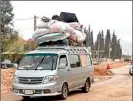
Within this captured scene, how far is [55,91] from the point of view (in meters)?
14.8

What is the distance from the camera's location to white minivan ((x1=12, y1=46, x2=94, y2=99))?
14.6 metres

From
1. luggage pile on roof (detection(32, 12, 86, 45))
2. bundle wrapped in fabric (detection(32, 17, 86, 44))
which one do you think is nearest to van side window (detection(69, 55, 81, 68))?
luggage pile on roof (detection(32, 12, 86, 45))

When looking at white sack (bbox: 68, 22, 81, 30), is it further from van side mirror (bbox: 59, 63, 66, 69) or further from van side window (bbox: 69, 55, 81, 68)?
van side mirror (bbox: 59, 63, 66, 69)

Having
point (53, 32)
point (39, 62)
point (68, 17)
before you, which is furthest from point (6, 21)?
point (39, 62)

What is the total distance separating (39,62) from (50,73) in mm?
979

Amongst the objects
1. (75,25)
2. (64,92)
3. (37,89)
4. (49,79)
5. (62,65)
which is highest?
(75,25)

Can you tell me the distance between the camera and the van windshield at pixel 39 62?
15329 mm

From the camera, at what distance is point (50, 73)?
14859 millimetres

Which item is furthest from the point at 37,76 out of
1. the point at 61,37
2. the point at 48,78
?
the point at 61,37

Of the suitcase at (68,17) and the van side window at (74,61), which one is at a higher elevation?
the suitcase at (68,17)

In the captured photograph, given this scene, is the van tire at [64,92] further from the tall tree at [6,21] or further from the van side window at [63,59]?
the tall tree at [6,21]

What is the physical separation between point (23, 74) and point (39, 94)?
3.53 ft

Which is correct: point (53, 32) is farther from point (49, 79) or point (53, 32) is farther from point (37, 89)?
point (37, 89)

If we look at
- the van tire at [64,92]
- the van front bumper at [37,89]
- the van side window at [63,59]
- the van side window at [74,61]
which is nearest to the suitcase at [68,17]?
the van side window at [74,61]
